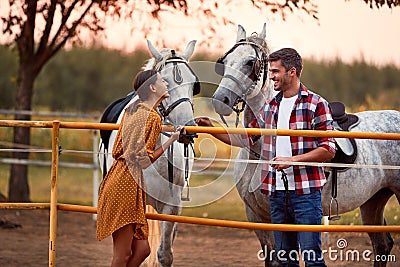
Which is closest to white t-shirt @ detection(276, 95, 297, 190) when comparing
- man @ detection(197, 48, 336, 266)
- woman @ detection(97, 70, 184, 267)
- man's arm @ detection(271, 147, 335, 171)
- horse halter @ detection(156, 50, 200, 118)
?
man @ detection(197, 48, 336, 266)

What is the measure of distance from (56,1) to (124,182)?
6625mm

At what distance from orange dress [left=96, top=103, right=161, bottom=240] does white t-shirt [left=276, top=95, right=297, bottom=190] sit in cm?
71

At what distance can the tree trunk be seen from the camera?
1068 centimetres

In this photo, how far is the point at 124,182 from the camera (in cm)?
411

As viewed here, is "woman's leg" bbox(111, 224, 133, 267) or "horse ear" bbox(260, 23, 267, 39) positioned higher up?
"horse ear" bbox(260, 23, 267, 39)

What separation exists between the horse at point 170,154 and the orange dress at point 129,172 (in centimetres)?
96

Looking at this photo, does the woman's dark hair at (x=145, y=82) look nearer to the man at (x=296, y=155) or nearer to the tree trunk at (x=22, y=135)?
the man at (x=296, y=155)

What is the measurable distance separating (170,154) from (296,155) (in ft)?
5.10

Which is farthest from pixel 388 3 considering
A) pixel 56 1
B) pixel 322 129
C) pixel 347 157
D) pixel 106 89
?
pixel 106 89

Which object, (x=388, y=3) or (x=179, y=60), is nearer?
(x=179, y=60)

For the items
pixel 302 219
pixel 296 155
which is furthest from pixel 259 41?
pixel 302 219

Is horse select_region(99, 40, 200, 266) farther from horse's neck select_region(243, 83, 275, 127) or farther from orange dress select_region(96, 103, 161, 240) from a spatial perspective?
orange dress select_region(96, 103, 161, 240)

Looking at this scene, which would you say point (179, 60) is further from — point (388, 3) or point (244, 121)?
point (388, 3)

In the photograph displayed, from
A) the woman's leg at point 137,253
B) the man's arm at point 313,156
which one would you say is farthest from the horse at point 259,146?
the woman's leg at point 137,253
